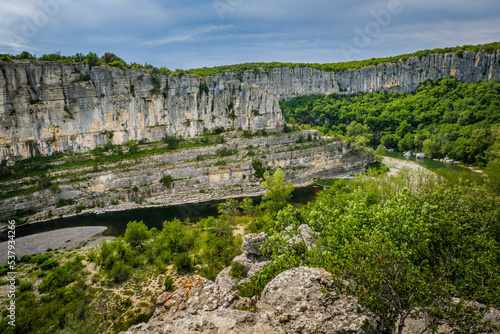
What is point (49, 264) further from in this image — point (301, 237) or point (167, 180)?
point (301, 237)

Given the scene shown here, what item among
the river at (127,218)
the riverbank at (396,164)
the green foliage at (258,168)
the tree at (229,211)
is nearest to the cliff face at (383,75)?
the green foliage at (258,168)

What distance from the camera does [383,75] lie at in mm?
105000

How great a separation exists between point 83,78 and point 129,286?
1837 inches

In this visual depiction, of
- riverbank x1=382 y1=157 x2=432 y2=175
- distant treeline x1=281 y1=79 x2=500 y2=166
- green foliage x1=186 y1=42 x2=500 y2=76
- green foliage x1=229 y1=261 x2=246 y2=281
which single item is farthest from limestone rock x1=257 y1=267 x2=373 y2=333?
green foliage x1=186 y1=42 x2=500 y2=76

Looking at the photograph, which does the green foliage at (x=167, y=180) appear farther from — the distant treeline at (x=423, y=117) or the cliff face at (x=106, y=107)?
the distant treeline at (x=423, y=117)

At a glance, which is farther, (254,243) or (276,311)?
(254,243)

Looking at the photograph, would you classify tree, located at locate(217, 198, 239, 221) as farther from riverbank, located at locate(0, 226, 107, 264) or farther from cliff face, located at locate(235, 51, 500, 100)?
cliff face, located at locate(235, 51, 500, 100)

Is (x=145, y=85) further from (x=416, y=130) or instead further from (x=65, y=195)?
(x=416, y=130)

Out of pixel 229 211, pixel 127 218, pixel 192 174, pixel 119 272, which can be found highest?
pixel 192 174

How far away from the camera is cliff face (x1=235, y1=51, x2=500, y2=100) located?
8619 centimetres

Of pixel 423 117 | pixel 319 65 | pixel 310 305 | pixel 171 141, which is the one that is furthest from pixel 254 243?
pixel 319 65

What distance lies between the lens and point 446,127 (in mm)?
66375

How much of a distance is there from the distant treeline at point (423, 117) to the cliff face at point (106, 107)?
111 feet

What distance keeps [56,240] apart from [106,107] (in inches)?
1170
